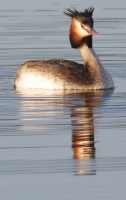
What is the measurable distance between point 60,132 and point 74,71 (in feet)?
17.1

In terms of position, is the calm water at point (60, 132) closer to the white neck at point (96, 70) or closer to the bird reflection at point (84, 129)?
the bird reflection at point (84, 129)

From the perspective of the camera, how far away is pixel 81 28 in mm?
22031

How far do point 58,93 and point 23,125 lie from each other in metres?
4.11

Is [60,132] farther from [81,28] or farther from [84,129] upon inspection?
[81,28]

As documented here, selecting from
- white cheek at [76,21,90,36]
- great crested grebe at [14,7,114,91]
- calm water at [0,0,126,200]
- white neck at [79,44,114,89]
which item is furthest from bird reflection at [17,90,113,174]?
white cheek at [76,21,90,36]

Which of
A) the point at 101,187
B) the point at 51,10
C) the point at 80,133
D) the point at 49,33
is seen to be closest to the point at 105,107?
the point at 80,133

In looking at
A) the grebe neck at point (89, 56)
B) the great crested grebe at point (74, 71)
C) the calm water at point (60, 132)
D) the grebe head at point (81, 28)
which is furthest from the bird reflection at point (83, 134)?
the grebe head at point (81, 28)

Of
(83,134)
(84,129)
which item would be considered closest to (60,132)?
(83,134)

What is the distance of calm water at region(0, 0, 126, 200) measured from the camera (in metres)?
13.1

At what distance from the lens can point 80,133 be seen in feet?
53.3

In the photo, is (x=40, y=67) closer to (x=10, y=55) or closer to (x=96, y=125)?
(x=10, y=55)

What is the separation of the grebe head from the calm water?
104cm

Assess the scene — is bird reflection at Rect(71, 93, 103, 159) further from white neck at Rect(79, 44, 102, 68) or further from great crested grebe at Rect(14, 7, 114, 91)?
white neck at Rect(79, 44, 102, 68)

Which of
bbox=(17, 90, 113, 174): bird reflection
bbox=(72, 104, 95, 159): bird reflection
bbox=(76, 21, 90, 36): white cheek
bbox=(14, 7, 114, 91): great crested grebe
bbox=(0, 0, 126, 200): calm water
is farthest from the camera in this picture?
bbox=(76, 21, 90, 36): white cheek
